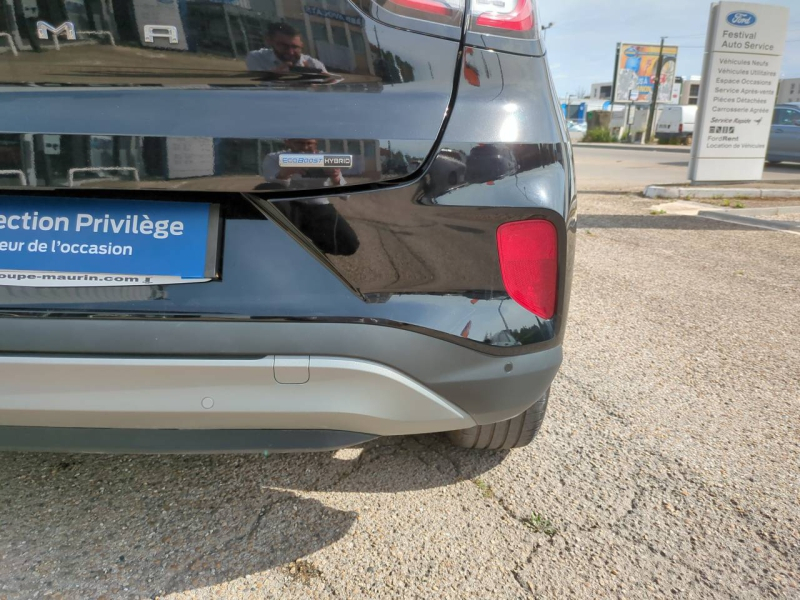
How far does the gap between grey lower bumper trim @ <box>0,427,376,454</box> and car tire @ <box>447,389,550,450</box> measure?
60cm

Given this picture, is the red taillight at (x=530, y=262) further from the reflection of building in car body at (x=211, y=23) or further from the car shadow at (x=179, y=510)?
the car shadow at (x=179, y=510)

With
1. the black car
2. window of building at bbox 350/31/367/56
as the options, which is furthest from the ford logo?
window of building at bbox 350/31/367/56

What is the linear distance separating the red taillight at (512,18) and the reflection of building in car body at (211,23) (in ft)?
0.85

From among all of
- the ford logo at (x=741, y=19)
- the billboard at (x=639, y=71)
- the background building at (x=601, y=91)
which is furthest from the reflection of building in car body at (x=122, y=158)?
the background building at (x=601, y=91)

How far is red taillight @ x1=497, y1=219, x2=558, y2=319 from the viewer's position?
140 centimetres

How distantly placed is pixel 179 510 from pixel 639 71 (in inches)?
1641

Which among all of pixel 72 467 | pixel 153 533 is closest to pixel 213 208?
pixel 153 533

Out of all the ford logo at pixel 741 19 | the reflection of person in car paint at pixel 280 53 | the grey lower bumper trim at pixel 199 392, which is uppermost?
the ford logo at pixel 741 19

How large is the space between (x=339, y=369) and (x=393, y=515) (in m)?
0.67

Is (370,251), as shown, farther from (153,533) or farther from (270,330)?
(153,533)

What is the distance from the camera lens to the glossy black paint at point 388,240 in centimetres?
134

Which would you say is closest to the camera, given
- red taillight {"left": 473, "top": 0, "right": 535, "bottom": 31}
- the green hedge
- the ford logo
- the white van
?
red taillight {"left": 473, "top": 0, "right": 535, "bottom": 31}

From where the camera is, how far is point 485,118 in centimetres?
137

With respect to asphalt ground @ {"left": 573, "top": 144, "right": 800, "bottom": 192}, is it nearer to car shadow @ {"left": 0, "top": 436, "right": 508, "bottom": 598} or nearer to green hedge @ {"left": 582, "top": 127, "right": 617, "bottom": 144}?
car shadow @ {"left": 0, "top": 436, "right": 508, "bottom": 598}
